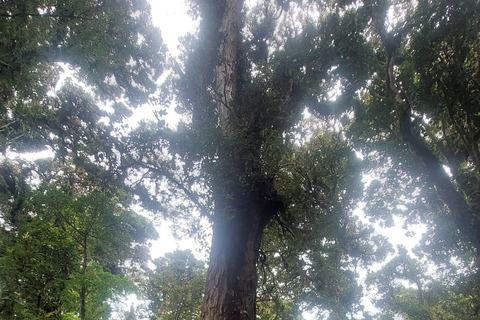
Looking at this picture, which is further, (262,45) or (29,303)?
(262,45)

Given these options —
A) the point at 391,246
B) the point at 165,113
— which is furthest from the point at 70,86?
the point at 391,246

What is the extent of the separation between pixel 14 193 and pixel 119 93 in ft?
23.1

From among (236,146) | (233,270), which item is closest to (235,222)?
(233,270)

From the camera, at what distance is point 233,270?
4.26 meters

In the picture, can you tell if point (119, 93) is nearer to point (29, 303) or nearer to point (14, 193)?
point (29, 303)

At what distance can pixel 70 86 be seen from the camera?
8.84m

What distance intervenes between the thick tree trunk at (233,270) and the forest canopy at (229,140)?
0.09 ft

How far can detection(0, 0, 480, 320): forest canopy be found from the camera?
472 centimetres

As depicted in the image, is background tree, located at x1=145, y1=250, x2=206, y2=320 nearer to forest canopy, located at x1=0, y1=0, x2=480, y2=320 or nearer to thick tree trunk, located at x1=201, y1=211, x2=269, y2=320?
forest canopy, located at x1=0, y1=0, x2=480, y2=320

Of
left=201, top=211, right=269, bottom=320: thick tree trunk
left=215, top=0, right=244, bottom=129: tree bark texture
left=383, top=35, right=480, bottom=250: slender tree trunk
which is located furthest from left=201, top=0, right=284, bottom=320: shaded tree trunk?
left=383, top=35, right=480, bottom=250: slender tree trunk

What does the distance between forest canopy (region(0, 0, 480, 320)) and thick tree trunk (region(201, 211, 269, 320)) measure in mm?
26

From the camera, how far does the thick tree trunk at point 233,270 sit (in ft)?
12.7

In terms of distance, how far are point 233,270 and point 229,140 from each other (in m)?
2.36

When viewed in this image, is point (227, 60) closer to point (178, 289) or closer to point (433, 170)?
point (433, 170)
